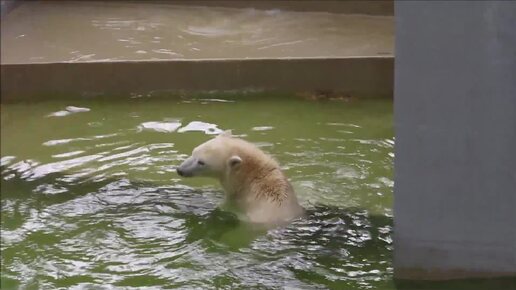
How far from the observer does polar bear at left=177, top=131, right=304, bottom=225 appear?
194 inches

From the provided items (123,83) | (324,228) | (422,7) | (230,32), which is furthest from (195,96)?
(422,7)

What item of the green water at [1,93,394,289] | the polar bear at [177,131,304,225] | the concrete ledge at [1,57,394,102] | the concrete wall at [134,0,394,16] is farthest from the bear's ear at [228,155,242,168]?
the concrete wall at [134,0,394,16]

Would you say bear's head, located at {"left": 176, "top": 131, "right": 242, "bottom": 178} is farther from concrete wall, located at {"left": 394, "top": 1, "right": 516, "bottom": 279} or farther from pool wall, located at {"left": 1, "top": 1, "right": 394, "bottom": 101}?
pool wall, located at {"left": 1, "top": 1, "right": 394, "bottom": 101}

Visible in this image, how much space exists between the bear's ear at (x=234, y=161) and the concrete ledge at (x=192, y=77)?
8.05 feet

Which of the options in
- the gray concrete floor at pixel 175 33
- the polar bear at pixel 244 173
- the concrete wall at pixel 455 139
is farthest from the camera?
the gray concrete floor at pixel 175 33

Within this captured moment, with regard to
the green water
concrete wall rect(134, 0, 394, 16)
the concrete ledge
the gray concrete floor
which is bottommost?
the green water

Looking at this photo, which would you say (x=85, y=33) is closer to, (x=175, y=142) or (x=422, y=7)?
(x=175, y=142)

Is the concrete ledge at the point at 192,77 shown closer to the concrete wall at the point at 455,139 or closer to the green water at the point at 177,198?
the green water at the point at 177,198

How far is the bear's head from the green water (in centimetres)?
28

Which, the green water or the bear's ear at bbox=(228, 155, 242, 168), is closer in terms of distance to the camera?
the green water

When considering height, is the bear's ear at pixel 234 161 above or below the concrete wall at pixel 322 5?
below

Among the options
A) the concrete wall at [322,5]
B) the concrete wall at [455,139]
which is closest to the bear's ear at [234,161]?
the concrete wall at [455,139]

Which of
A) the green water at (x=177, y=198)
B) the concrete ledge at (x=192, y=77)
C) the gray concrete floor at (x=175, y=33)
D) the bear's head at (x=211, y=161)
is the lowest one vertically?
the green water at (x=177, y=198)

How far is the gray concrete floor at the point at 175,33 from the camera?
26.8ft
